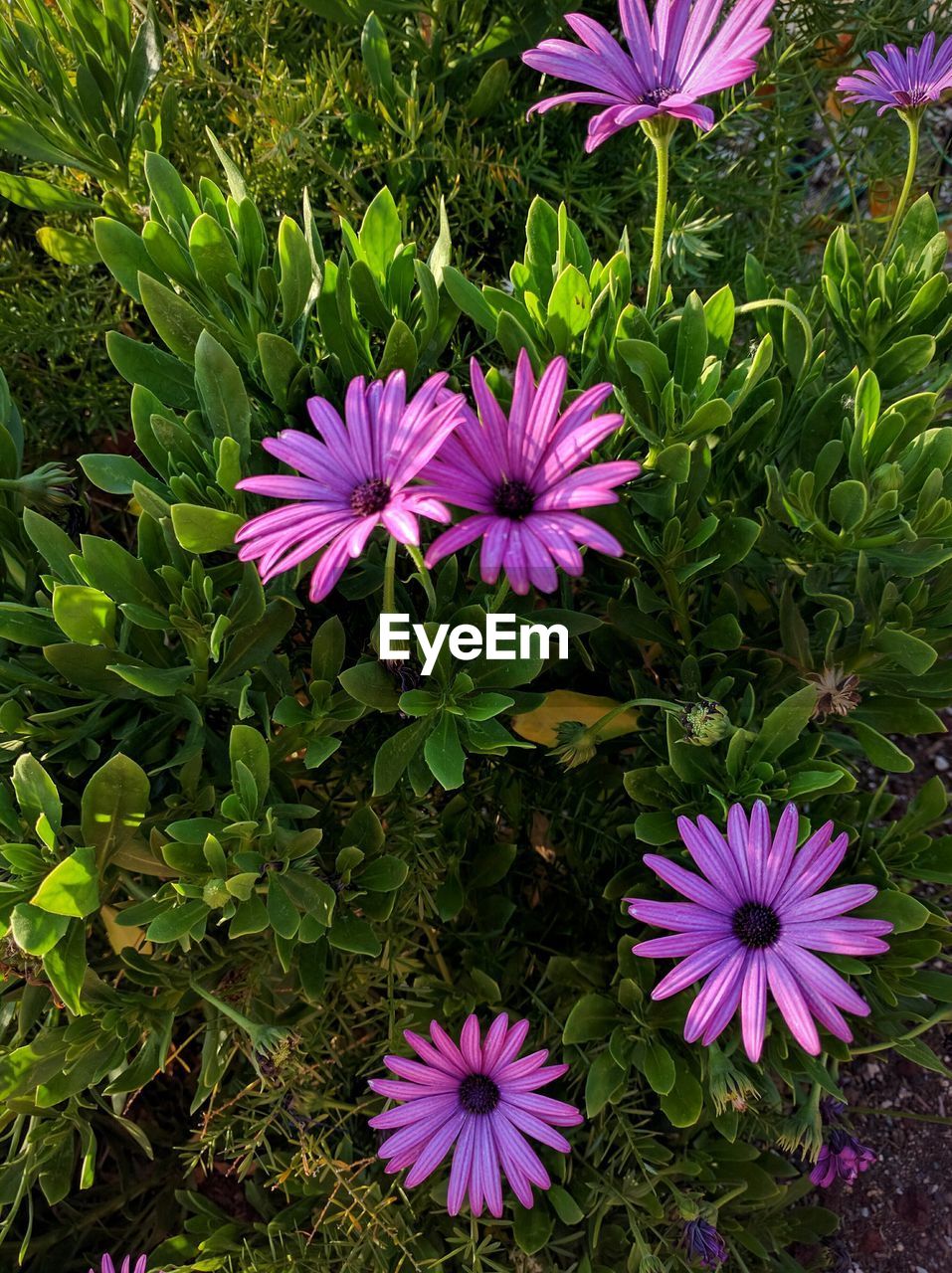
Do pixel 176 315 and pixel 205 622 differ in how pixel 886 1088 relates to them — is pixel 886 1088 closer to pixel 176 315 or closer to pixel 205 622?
pixel 205 622

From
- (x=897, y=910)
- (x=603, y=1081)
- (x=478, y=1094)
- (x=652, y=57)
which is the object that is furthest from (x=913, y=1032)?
(x=652, y=57)

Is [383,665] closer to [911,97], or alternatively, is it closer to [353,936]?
[353,936]

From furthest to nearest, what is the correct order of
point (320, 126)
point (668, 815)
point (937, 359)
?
point (320, 126)
point (937, 359)
point (668, 815)

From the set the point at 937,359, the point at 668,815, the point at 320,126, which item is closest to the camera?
the point at 668,815

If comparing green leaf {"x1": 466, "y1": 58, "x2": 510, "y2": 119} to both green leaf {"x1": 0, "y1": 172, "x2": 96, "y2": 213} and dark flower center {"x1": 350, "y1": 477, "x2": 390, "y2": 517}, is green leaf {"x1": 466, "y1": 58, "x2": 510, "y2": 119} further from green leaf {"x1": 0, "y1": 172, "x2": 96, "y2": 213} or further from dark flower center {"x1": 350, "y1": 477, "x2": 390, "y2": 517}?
dark flower center {"x1": 350, "y1": 477, "x2": 390, "y2": 517}

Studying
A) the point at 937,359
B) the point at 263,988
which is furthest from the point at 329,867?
the point at 937,359

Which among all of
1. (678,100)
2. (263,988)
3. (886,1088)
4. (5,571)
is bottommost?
(886,1088)

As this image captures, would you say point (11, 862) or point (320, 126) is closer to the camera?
point (11, 862)
